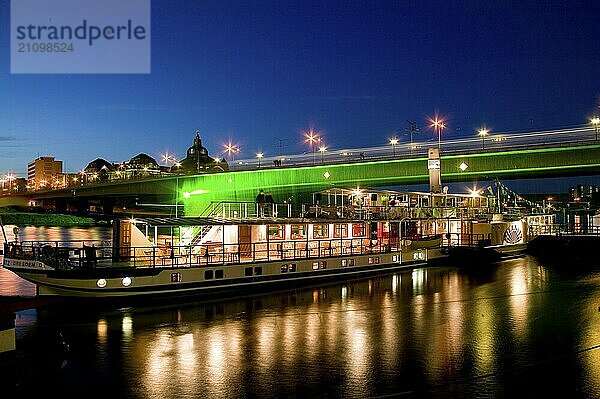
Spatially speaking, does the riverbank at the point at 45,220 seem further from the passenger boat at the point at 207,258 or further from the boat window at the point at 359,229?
the passenger boat at the point at 207,258

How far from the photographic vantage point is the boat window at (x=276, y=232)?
138 ft

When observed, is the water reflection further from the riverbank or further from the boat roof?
the riverbank

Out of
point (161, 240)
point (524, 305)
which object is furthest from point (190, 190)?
point (524, 305)

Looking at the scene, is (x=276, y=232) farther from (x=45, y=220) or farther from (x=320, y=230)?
(x=45, y=220)

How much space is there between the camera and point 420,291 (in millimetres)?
38125

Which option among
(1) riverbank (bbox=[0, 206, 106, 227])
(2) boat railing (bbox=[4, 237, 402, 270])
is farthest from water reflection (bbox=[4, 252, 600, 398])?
(1) riverbank (bbox=[0, 206, 106, 227])

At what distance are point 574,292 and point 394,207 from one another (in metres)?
20.0

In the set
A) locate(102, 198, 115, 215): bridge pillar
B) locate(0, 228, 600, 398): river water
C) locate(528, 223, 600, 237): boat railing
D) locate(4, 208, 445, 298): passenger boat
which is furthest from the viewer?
locate(102, 198, 115, 215): bridge pillar

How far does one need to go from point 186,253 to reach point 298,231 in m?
9.35

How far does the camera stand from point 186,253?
37.9m

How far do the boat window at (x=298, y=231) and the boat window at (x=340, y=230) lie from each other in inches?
126

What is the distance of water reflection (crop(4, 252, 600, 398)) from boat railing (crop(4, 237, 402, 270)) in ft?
9.52

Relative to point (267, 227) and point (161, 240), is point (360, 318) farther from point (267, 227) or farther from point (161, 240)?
A: point (161, 240)

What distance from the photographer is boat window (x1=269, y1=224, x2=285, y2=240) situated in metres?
42.1
